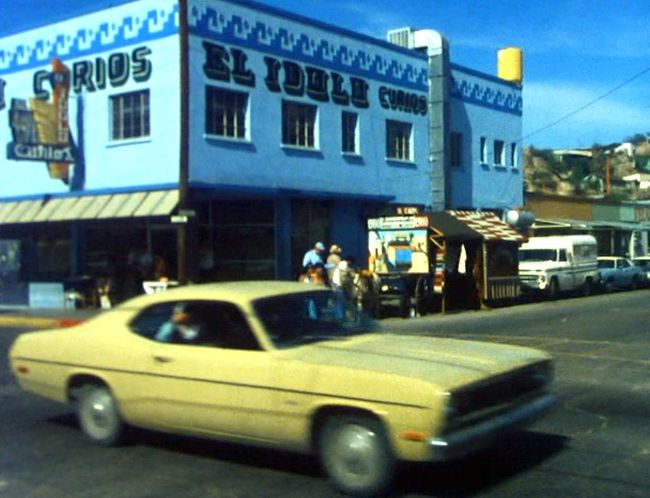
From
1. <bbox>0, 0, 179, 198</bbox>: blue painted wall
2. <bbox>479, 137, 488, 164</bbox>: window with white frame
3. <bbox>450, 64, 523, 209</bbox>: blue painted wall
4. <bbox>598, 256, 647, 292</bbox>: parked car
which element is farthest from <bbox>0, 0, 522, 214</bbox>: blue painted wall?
<bbox>598, 256, 647, 292</bbox>: parked car

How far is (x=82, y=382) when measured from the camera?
26.3 feet

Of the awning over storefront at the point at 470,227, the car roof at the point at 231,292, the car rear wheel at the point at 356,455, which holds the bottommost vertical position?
the car rear wheel at the point at 356,455

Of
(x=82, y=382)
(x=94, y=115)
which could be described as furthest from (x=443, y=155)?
(x=82, y=382)

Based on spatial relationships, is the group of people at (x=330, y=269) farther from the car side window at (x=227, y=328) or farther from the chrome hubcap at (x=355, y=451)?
the chrome hubcap at (x=355, y=451)

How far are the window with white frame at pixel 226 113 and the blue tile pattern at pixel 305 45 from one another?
1.35 meters

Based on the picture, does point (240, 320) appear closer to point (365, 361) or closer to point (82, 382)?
point (365, 361)

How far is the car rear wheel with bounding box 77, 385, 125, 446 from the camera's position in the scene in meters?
7.80

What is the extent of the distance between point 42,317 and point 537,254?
17378 millimetres

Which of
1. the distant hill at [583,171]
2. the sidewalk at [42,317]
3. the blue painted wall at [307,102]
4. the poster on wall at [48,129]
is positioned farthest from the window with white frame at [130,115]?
the distant hill at [583,171]

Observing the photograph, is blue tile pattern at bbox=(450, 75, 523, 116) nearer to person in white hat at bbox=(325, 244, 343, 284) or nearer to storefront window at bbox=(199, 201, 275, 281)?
storefront window at bbox=(199, 201, 275, 281)

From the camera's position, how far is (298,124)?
85.9 feet

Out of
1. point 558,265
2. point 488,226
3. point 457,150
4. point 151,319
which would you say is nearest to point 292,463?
point 151,319

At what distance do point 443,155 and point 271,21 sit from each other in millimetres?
8661

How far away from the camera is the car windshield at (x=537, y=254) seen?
3178cm
